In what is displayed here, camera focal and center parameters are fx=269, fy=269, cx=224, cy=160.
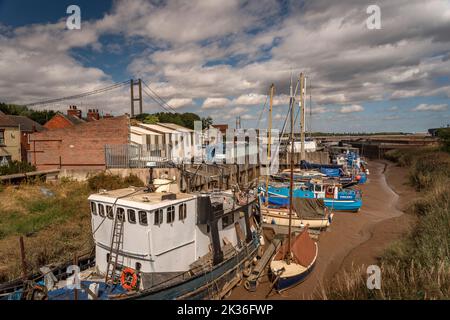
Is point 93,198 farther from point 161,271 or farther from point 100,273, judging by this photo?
point 161,271

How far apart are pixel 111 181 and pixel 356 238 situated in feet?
64.8

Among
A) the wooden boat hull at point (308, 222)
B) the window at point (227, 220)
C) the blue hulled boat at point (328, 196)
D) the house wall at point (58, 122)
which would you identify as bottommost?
the wooden boat hull at point (308, 222)

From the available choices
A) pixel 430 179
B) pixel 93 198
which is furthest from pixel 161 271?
pixel 430 179

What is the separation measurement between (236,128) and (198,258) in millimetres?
42471

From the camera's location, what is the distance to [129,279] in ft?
31.9

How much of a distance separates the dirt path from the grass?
9.47 m

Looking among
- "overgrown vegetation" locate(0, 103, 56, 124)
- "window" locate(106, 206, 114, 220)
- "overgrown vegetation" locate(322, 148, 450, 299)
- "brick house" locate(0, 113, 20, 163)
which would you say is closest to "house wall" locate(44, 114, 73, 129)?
"brick house" locate(0, 113, 20, 163)

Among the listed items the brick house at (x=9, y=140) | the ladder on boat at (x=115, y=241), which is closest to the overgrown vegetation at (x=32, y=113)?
the brick house at (x=9, y=140)

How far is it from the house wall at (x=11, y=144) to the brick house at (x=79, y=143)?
6.45 metres

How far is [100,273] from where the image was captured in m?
11.0

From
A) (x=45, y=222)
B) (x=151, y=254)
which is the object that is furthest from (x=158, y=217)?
(x=45, y=222)

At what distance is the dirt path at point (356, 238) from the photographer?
13.0m

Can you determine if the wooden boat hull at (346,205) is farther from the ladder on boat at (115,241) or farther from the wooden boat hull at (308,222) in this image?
the ladder on boat at (115,241)

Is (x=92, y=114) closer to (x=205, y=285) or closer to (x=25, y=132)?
(x=25, y=132)
